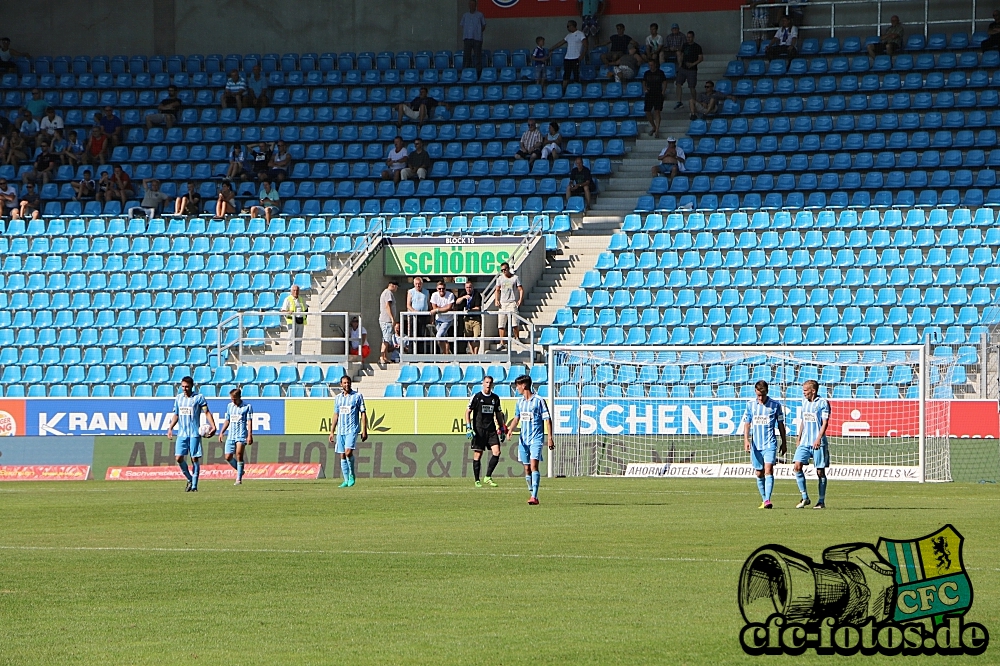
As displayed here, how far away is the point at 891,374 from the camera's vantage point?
26969 millimetres

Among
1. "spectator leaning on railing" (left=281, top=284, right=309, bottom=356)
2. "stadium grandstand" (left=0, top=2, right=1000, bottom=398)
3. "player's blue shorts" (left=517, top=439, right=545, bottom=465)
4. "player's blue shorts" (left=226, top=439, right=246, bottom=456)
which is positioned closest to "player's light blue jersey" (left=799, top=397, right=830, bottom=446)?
"player's blue shorts" (left=517, top=439, right=545, bottom=465)

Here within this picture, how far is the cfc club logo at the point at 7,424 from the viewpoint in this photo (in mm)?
28812

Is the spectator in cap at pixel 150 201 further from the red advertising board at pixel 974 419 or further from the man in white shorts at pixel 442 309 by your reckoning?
the red advertising board at pixel 974 419

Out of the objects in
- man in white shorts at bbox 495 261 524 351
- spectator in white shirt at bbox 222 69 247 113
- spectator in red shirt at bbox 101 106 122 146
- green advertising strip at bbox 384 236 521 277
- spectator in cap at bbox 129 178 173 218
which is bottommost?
man in white shorts at bbox 495 261 524 351

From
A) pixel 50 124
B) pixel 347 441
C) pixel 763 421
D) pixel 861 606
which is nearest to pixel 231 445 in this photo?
pixel 347 441

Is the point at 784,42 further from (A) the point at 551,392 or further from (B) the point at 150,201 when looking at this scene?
(B) the point at 150,201

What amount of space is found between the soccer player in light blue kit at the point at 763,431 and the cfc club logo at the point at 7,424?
49.4 ft

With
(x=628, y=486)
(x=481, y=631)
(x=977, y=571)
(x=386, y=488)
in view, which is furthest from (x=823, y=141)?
(x=481, y=631)

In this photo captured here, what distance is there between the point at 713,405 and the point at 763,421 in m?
7.31

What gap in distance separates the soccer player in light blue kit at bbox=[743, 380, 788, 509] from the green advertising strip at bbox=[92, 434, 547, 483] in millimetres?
8435

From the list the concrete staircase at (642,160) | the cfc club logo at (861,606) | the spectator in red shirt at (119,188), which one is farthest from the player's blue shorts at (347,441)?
the cfc club logo at (861,606)

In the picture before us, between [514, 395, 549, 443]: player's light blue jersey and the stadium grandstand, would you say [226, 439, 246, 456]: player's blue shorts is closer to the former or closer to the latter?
the stadium grandstand

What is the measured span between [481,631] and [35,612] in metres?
3.22

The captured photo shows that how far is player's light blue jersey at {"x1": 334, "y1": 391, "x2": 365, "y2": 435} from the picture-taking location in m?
24.7
